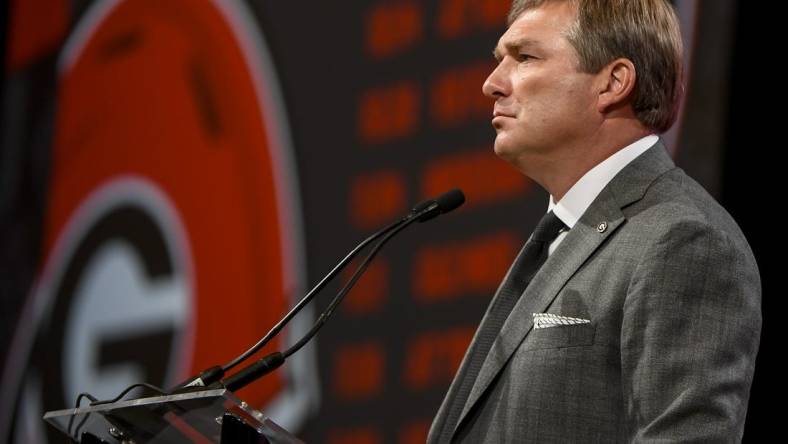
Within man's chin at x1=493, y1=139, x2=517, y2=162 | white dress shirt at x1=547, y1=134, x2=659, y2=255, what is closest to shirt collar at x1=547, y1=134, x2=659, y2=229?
white dress shirt at x1=547, y1=134, x2=659, y2=255

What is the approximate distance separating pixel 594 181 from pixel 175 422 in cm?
83

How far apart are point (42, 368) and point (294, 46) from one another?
1560mm

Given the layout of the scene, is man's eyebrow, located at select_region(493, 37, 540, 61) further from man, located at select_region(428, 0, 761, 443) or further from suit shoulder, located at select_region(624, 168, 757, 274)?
suit shoulder, located at select_region(624, 168, 757, 274)

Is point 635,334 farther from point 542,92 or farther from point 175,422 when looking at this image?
point 175,422

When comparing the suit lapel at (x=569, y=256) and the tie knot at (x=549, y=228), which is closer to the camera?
the suit lapel at (x=569, y=256)

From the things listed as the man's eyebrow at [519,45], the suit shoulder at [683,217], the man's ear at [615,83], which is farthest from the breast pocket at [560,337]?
the man's eyebrow at [519,45]

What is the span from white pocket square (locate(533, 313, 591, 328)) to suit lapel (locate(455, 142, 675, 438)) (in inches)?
0.5

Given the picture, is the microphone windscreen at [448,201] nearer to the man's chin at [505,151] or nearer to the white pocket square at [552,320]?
the man's chin at [505,151]

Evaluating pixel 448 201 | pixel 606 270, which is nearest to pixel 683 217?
pixel 606 270

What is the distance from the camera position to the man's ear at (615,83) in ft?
6.64

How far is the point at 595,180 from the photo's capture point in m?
2.04

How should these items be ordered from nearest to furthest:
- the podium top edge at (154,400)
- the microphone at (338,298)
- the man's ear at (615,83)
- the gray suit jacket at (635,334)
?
the podium top edge at (154,400)
the gray suit jacket at (635,334)
the microphone at (338,298)
the man's ear at (615,83)

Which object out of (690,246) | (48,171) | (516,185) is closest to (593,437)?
(690,246)

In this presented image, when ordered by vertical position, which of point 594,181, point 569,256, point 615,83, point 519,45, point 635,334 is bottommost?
point 635,334
